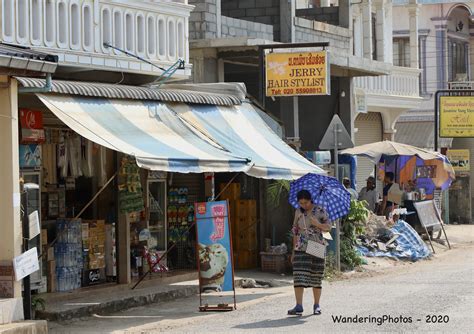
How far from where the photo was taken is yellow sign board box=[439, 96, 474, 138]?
1270 inches

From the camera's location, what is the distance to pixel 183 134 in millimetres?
14852

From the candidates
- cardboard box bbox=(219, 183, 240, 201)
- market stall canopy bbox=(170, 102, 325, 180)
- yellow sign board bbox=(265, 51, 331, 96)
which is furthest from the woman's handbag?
cardboard box bbox=(219, 183, 240, 201)

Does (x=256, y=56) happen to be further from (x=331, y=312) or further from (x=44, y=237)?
(x=331, y=312)

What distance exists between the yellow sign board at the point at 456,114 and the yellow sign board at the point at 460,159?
3.26 m

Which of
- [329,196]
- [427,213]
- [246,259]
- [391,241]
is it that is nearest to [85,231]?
[329,196]

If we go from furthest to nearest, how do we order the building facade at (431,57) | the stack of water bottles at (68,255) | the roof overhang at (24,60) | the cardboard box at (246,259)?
the building facade at (431,57), the cardboard box at (246,259), the stack of water bottles at (68,255), the roof overhang at (24,60)

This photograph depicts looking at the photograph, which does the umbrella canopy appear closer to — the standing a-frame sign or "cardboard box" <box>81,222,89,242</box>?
the standing a-frame sign

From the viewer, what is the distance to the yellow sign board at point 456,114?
3225 centimetres

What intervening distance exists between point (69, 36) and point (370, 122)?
19.4 metres

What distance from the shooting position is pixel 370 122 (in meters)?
33.1

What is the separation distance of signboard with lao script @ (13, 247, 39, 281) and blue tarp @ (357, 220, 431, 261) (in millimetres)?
10511

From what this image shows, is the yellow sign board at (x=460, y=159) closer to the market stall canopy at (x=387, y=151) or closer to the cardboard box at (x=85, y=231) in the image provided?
the market stall canopy at (x=387, y=151)

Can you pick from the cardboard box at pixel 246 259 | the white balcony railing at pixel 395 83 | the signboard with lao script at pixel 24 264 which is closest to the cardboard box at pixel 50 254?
the signboard with lao script at pixel 24 264

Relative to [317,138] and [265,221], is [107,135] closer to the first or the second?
[265,221]
